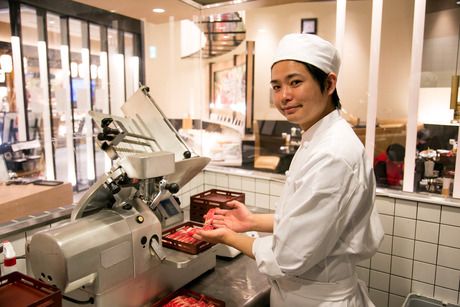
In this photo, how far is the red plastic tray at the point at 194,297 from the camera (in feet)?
4.46

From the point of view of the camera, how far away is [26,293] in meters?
1.06

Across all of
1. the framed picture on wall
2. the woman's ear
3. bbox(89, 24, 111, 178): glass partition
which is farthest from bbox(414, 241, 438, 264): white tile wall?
the framed picture on wall

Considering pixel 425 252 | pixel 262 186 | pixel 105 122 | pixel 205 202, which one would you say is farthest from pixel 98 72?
pixel 425 252

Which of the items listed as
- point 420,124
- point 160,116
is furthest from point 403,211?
point 160,116

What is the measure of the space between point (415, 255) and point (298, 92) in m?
1.47

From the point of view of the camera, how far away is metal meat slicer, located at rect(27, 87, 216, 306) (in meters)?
1.16

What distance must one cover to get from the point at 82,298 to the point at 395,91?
12.6 feet

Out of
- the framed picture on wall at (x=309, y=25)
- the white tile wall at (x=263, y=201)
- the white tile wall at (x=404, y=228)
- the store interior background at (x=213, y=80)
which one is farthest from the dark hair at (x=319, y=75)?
the framed picture on wall at (x=309, y=25)

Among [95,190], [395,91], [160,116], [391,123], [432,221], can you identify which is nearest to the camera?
[95,190]

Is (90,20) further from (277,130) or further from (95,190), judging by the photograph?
(95,190)

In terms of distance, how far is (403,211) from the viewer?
6.65ft

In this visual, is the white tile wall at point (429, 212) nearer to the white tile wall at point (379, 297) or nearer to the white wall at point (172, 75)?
the white tile wall at point (379, 297)

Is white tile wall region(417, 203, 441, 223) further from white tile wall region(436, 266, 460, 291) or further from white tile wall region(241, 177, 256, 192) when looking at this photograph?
white tile wall region(241, 177, 256, 192)

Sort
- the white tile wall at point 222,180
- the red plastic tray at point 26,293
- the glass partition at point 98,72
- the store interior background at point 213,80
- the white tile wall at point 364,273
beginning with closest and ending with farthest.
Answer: the red plastic tray at point 26,293 → the white tile wall at point 364,273 → the store interior background at point 213,80 → the white tile wall at point 222,180 → the glass partition at point 98,72
